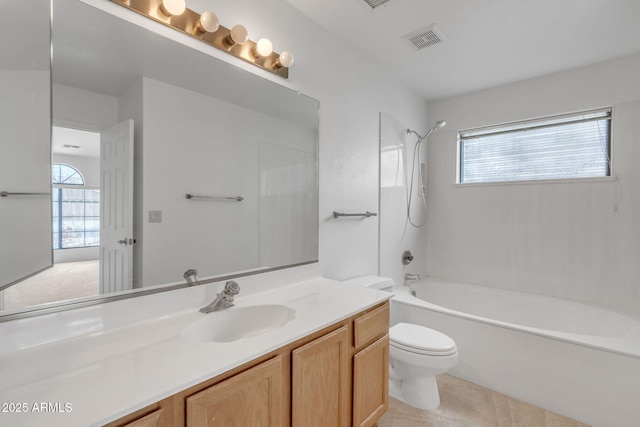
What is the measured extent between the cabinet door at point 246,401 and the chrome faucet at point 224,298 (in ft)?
1.36

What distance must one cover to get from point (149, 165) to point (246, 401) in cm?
98

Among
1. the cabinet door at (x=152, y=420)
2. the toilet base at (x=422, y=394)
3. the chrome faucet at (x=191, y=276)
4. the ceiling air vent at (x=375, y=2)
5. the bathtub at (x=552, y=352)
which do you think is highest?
the ceiling air vent at (x=375, y=2)

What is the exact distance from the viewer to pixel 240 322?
52.6 inches

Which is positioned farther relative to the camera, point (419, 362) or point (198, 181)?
point (419, 362)

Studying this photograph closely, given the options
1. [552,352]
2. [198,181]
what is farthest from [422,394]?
[198,181]

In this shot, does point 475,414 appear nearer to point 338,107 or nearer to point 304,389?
point 304,389

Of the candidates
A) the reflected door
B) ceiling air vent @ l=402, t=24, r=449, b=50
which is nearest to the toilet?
the reflected door

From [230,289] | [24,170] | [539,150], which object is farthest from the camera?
[539,150]

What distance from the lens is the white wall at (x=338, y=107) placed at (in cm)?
169

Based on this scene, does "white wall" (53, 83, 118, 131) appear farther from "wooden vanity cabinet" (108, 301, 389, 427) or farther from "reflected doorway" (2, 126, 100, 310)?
"wooden vanity cabinet" (108, 301, 389, 427)

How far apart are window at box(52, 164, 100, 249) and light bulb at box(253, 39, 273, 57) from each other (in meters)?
1.04

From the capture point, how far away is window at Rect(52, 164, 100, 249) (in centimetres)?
101

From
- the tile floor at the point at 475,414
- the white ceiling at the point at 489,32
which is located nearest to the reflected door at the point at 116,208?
the white ceiling at the point at 489,32

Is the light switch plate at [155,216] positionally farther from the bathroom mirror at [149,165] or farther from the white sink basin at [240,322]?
the white sink basin at [240,322]
